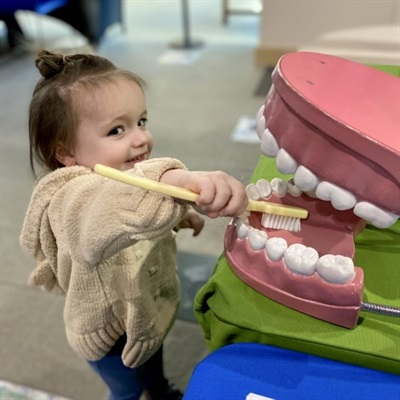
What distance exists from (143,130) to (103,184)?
0.14 metres

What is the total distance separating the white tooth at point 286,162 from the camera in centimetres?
51

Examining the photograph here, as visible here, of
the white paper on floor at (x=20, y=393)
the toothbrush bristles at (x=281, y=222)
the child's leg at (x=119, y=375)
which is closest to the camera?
the toothbrush bristles at (x=281, y=222)

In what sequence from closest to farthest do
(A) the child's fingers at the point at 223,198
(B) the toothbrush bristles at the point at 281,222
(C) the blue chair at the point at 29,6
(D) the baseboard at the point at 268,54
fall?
(A) the child's fingers at the point at 223,198 < (B) the toothbrush bristles at the point at 281,222 < (D) the baseboard at the point at 268,54 < (C) the blue chair at the point at 29,6

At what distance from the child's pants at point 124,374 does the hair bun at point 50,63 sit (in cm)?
39

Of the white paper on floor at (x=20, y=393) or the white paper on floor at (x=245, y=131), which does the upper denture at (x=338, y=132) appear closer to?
the white paper on floor at (x=20, y=393)

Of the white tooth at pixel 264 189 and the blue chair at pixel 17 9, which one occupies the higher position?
the white tooth at pixel 264 189

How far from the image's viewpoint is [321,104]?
1.57ft

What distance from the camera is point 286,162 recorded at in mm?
507

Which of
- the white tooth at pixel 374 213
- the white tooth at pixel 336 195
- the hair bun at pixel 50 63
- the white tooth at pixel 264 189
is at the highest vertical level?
the hair bun at pixel 50 63

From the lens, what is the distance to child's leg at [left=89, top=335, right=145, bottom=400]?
0.77 m

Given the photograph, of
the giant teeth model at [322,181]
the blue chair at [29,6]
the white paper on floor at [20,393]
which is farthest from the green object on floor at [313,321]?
the blue chair at [29,6]

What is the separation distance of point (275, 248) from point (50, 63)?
13.6 inches

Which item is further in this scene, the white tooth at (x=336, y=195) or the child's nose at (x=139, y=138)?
the child's nose at (x=139, y=138)

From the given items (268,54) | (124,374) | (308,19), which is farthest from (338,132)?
(268,54)
